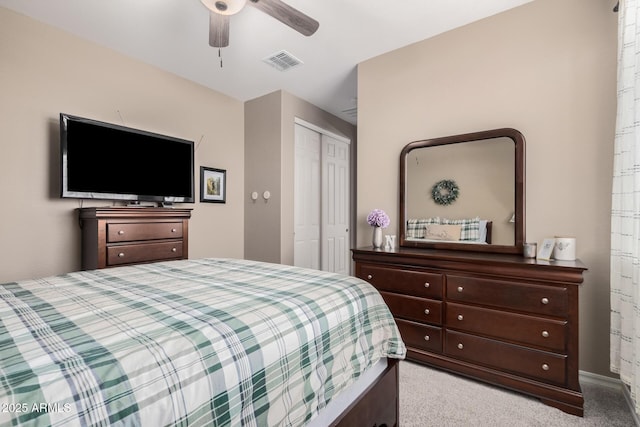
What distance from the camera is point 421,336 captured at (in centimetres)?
229

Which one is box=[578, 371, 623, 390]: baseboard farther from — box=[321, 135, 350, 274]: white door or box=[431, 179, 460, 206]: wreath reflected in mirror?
box=[321, 135, 350, 274]: white door

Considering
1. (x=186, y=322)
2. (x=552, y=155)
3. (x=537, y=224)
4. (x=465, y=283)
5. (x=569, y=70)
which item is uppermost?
(x=569, y=70)

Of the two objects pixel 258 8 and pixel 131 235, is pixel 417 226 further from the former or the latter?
pixel 131 235

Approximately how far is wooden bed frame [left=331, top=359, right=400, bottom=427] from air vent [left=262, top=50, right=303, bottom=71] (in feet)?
9.38

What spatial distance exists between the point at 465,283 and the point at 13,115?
3726 millimetres

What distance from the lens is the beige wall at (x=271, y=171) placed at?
3844 millimetres

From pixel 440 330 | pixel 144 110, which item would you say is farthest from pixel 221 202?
pixel 440 330

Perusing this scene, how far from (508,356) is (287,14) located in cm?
264

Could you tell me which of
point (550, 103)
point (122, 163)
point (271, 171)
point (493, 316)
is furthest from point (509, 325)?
point (122, 163)

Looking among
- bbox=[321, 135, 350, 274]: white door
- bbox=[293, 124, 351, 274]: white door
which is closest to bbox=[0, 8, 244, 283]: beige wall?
bbox=[293, 124, 351, 274]: white door

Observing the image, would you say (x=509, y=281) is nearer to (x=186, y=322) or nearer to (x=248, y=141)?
(x=186, y=322)

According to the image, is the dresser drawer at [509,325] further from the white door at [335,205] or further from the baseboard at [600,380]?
the white door at [335,205]

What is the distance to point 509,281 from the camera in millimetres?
1962

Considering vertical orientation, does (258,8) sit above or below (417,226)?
above
